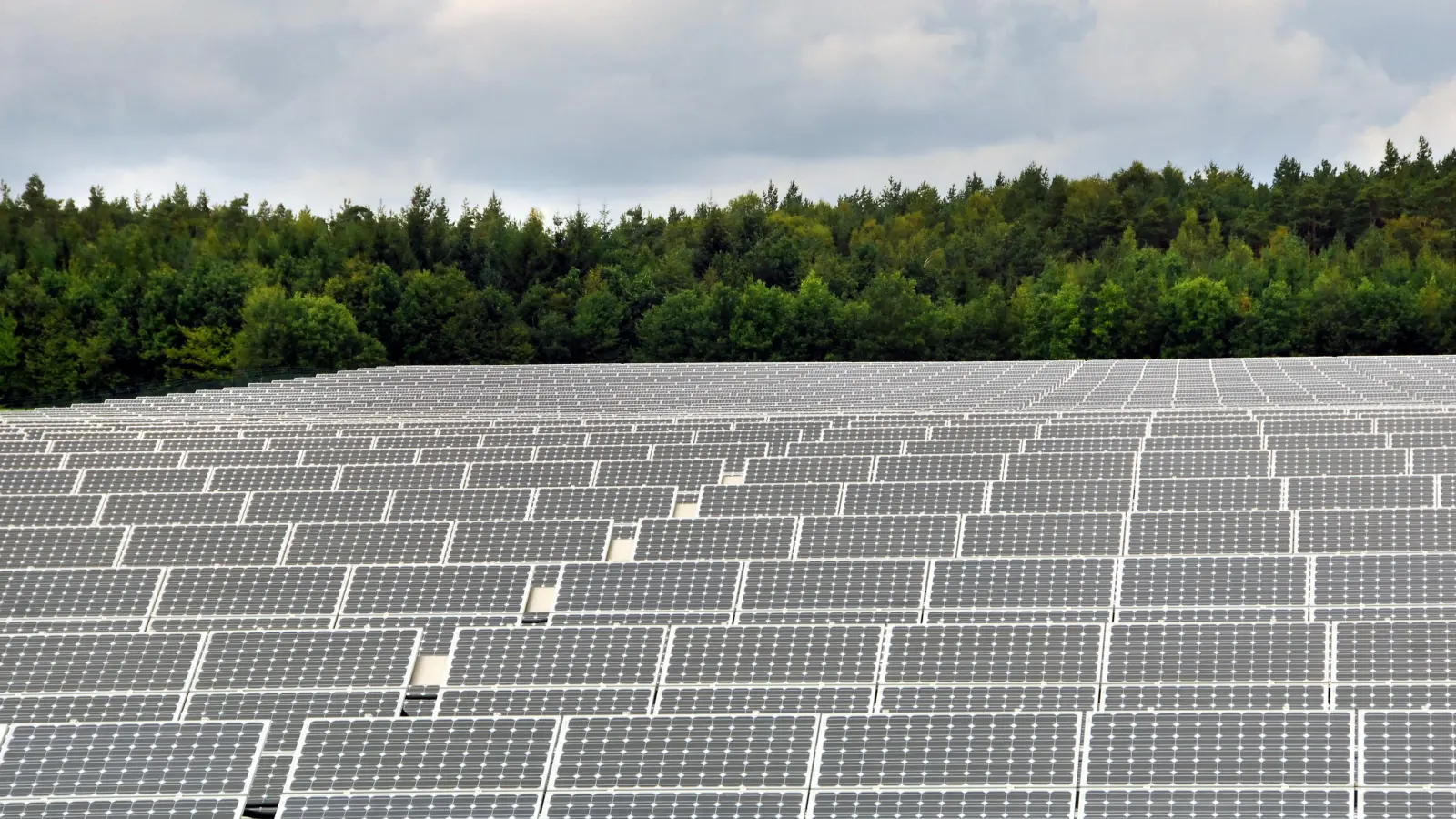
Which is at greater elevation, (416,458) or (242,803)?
(416,458)

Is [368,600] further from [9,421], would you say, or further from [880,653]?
[9,421]

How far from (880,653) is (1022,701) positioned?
2.32m

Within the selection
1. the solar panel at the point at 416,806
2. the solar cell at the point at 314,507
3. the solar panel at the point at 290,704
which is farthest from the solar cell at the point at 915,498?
the solar panel at the point at 416,806

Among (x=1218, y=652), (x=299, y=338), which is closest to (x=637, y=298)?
(x=299, y=338)

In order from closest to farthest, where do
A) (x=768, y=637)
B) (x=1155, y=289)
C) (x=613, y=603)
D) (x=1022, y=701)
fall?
(x=1022, y=701) < (x=768, y=637) < (x=613, y=603) < (x=1155, y=289)

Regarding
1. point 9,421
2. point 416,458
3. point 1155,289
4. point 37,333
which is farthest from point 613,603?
point 37,333

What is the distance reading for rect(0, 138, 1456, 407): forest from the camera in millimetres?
92000

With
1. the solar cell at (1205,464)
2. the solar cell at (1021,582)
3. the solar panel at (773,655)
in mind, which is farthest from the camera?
the solar cell at (1205,464)

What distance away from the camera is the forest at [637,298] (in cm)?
9200

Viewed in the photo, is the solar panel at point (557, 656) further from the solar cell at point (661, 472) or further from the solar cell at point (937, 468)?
the solar cell at point (937, 468)

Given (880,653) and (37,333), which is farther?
(37,333)

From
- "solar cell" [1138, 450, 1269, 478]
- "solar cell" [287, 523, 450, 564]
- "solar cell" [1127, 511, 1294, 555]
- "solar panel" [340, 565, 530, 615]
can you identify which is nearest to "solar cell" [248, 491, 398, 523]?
"solar cell" [287, 523, 450, 564]

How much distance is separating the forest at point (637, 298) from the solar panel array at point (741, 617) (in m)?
43.5

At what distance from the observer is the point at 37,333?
99.4 metres
